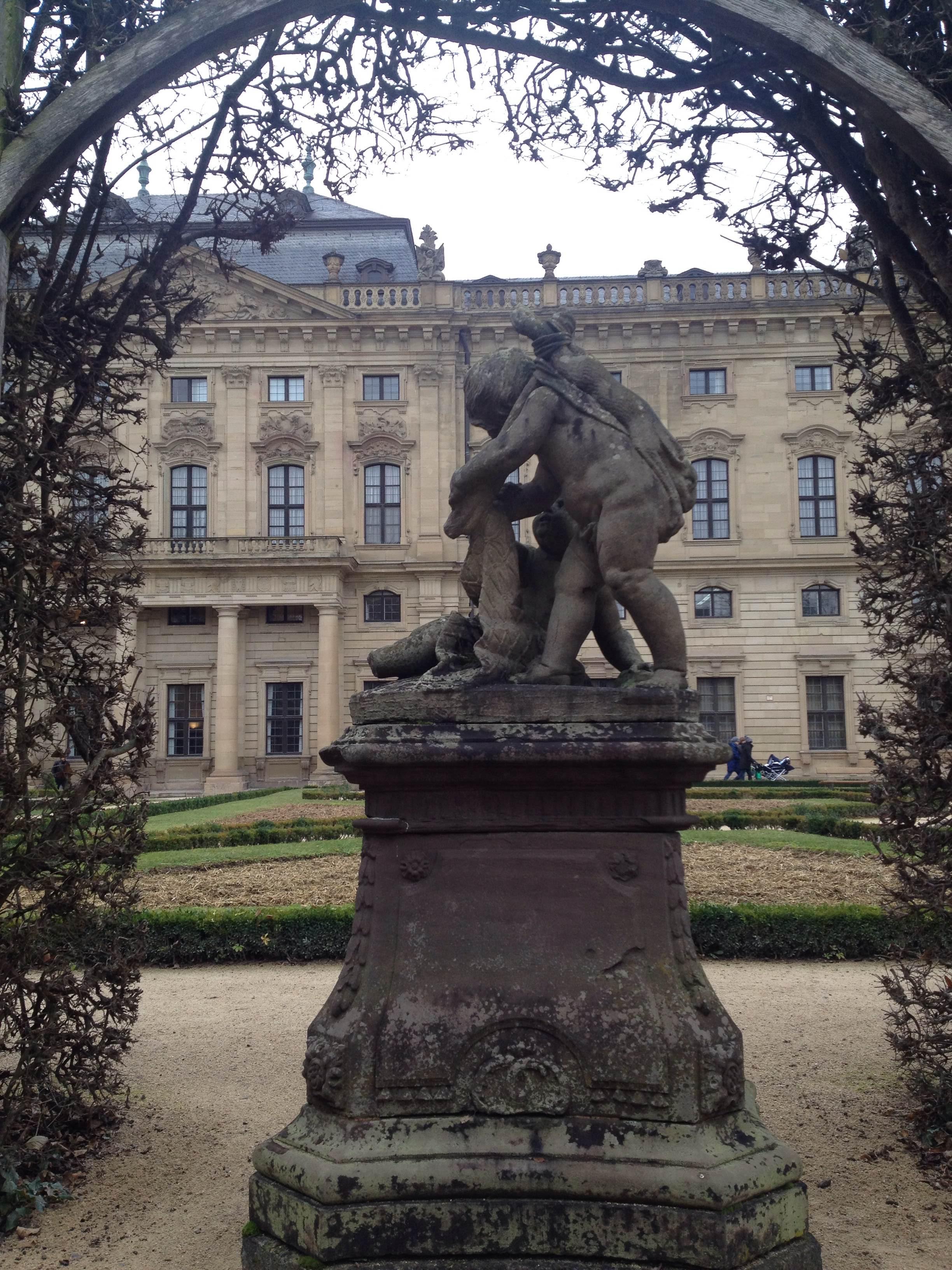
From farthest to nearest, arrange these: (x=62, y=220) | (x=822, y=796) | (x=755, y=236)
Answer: (x=822, y=796)
(x=755, y=236)
(x=62, y=220)

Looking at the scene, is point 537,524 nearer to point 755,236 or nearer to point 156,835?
point 755,236

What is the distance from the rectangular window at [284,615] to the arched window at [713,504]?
12.9 meters

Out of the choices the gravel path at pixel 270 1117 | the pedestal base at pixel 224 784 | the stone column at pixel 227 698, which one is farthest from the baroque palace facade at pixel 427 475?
the gravel path at pixel 270 1117

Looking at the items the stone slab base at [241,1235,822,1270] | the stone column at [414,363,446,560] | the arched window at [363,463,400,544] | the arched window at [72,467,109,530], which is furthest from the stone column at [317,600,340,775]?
the stone slab base at [241,1235,822,1270]

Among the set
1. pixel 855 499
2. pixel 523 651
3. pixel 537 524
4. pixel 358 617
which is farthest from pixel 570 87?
pixel 358 617

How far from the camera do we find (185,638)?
33.0 meters

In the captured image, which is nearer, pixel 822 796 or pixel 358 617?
pixel 822 796

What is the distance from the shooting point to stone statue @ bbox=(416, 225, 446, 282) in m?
34.8

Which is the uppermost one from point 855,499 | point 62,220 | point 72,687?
point 62,220

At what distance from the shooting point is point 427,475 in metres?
34.0

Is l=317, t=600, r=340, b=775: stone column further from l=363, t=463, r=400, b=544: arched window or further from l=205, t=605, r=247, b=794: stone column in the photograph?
l=363, t=463, r=400, b=544: arched window

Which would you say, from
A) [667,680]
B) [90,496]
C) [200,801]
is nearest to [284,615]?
[200,801]

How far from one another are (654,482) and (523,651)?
2.52ft

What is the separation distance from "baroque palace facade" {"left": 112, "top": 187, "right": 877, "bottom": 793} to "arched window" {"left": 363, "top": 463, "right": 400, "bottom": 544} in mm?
63
